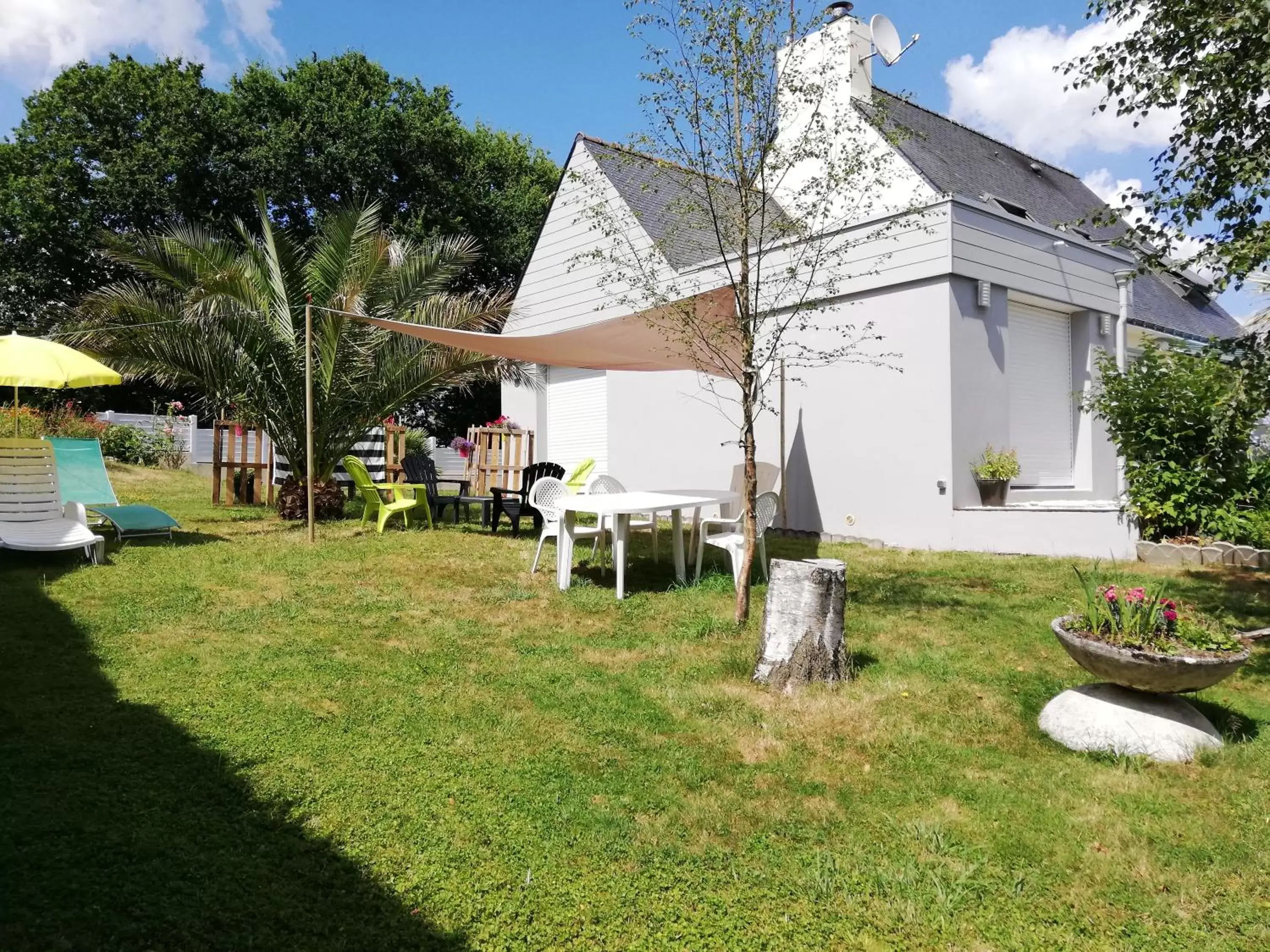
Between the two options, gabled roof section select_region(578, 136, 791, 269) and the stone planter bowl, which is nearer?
the stone planter bowl

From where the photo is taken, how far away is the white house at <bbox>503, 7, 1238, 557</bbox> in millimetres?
8508

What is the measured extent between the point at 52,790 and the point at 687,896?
7.36 feet

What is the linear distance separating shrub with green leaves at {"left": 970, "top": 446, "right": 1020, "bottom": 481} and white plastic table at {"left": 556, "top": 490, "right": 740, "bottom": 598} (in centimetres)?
299

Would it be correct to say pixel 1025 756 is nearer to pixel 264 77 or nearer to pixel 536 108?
pixel 536 108

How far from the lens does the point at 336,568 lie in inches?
288

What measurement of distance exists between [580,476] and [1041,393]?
19.0 ft

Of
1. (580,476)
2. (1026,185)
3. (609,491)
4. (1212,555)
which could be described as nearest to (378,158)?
(580,476)

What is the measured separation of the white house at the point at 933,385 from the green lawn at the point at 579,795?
10.6 feet

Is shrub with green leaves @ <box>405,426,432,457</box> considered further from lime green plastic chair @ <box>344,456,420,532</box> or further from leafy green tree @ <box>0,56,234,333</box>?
leafy green tree @ <box>0,56,234,333</box>

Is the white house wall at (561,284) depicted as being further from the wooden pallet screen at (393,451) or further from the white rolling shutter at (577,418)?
the wooden pallet screen at (393,451)

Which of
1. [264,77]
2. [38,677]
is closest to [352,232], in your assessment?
[38,677]

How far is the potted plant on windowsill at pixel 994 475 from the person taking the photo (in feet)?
28.1

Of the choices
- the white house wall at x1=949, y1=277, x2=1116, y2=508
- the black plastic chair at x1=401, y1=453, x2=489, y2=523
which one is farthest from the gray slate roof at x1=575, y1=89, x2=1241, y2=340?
the black plastic chair at x1=401, y1=453, x2=489, y2=523

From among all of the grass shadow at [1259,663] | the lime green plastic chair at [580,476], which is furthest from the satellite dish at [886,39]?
the grass shadow at [1259,663]
